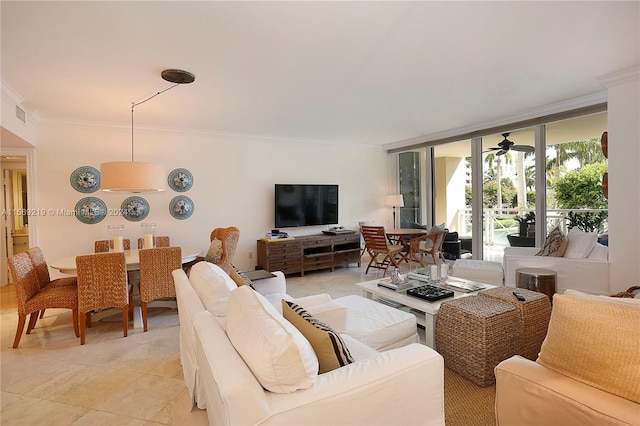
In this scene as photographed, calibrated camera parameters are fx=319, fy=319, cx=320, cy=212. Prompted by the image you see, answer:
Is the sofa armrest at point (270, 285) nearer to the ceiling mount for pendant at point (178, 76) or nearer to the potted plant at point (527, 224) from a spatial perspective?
the ceiling mount for pendant at point (178, 76)

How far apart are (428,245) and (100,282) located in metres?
4.60

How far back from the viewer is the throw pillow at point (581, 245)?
11.2 feet

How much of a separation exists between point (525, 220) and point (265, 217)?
415cm

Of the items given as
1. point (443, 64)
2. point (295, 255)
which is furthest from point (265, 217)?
point (443, 64)

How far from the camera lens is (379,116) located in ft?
14.8

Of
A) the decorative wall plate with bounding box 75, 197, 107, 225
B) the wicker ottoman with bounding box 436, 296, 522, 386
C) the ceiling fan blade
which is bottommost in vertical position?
the wicker ottoman with bounding box 436, 296, 522, 386

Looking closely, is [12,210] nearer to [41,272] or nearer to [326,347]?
[41,272]

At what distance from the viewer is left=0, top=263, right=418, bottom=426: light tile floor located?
6.44ft

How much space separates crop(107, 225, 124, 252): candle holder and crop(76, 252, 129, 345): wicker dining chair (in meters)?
0.69

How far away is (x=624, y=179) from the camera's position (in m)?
3.10

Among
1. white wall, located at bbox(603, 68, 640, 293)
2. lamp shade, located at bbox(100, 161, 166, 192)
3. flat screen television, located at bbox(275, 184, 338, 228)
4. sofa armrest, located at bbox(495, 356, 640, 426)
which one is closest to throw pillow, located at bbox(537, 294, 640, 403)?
→ sofa armrest, located at bbox(495, 356, 640, 426)

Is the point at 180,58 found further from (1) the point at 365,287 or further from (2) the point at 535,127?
(2) the point at 535,127

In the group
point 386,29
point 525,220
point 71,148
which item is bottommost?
point 525,220

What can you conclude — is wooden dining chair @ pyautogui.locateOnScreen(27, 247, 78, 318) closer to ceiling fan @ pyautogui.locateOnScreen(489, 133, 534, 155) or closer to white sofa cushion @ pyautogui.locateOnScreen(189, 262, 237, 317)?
white sofa cushion @ pyautogui.locateOnScreen(189, 262, 237, 317)
